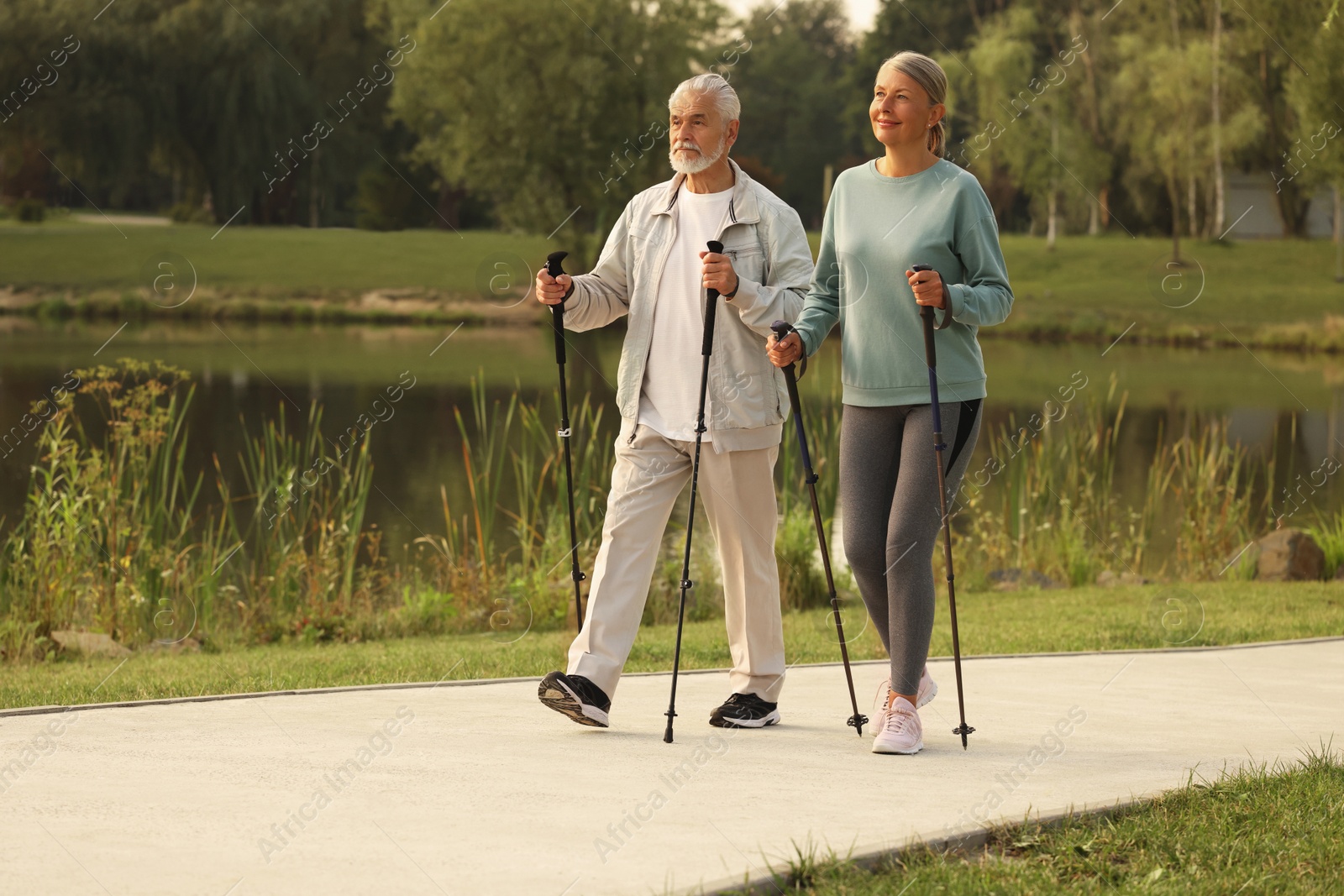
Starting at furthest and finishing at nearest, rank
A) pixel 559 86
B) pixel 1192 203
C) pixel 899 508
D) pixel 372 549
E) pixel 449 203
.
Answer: pixel 449 203 → pixel 1192 203 → pixel 559 86 → pixel 372 549 → pixel 899 508

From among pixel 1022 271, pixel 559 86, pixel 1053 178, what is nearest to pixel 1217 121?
pixel 1053 178

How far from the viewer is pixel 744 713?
4.81 meters

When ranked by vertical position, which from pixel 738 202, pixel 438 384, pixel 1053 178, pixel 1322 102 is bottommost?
pixel 438 384

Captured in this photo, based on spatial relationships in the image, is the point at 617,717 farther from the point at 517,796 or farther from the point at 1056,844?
the point at 1056,844

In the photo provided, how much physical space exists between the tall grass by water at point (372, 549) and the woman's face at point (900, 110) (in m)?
2.78

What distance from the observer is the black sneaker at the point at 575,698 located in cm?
455

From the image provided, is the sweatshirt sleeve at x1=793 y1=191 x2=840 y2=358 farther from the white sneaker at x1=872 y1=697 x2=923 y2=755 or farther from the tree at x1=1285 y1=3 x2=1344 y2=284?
the tree at x1=1285 y1=3 x2=1344 y2=284

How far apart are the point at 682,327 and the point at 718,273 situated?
0.36 m

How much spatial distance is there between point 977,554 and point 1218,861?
720 cm

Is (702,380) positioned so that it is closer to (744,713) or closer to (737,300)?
(737,300)

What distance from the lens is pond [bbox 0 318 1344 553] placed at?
15.8m

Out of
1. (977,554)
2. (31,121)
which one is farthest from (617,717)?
(31,121)

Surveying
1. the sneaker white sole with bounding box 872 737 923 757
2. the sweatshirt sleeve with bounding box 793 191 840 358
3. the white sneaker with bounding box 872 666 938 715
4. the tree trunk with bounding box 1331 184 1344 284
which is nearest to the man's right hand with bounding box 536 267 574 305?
the sweatshirt sleeve with bounding box 793 191 840 358

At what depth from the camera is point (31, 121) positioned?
4409 centimetres
